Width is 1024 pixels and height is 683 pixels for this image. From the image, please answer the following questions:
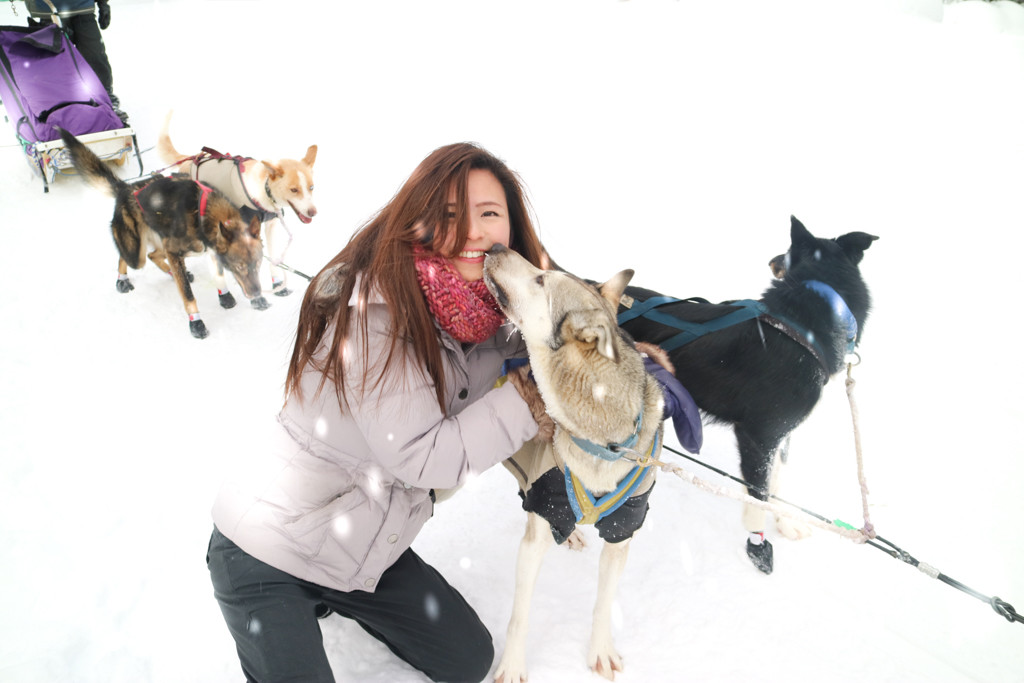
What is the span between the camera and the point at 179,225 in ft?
11.2

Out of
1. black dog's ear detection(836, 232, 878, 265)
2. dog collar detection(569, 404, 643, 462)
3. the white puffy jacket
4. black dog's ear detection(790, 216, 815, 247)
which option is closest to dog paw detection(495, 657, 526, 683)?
the white puffy jacket

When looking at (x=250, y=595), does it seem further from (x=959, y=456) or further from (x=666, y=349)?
(x=959, y=456)

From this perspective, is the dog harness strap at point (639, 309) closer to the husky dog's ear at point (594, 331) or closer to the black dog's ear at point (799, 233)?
the black dog's ear at point (799, 233)

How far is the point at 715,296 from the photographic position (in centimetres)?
410

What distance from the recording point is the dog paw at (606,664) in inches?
74.6

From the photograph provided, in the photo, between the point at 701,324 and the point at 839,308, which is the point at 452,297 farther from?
the point at 839,308

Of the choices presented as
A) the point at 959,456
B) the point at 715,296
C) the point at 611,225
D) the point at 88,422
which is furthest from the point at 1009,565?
the point at 88,422

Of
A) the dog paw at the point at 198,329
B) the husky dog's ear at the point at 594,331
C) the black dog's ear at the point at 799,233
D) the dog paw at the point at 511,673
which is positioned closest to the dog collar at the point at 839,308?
the black dog's ear at the point at 799,233

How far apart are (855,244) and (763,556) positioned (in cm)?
139

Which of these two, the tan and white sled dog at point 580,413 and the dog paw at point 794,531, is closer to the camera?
the tan and white sled dog at point 580,413

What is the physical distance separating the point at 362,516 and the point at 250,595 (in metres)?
0.41

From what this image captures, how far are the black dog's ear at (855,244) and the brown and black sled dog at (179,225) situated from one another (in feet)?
11.5

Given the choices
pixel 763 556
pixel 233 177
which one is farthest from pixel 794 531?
pixel 233 177

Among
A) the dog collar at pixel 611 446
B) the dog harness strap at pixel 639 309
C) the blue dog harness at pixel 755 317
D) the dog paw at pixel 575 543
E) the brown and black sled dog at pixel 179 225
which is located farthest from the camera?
the brown and black sled dog at pixel 179 225
